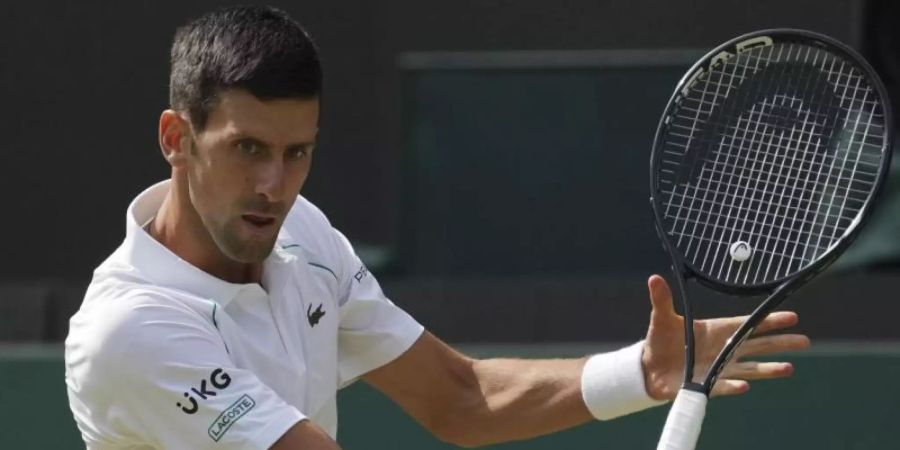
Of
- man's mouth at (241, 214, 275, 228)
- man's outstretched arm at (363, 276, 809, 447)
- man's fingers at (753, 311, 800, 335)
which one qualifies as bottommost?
man's outstretched arm at (363, 276, 809, 447)

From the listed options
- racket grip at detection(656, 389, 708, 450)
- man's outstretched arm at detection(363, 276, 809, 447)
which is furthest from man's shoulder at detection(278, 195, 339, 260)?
racket grip at detection(656, 389, 708, 450)

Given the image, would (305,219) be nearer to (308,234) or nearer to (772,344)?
(308,234)

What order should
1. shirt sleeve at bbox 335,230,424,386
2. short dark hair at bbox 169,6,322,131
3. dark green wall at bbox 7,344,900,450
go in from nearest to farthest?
short dark hair at bbox 169,6,322,131
shirt sleeve at bbox 335,230,424,386
dark green wall at bbox 7,344,900,450

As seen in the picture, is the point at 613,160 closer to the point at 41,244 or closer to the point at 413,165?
the point at 413,165

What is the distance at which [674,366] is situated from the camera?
3.58m

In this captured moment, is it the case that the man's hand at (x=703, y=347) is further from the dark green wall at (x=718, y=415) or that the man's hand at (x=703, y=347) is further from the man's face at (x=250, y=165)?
the dark green wall at (x=718, y=415)

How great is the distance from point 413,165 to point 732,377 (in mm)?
3265

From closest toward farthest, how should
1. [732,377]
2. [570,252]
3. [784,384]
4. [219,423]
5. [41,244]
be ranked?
1. [219,423]
2. [732,377]
3. [784,384]
4. [570,252]
5. [41,244]

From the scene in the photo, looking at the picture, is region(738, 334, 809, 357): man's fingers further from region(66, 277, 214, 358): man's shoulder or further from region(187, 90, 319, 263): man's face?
region(66, 277, 214, 358): man's shoulder

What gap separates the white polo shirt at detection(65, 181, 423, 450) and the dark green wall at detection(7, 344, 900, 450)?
2076mm

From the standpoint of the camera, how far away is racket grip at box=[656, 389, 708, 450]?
3.31 metres

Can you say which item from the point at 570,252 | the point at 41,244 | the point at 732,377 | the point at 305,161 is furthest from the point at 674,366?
the point at 41,244

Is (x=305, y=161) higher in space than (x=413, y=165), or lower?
higher

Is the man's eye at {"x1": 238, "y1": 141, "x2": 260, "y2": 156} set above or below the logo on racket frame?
below
